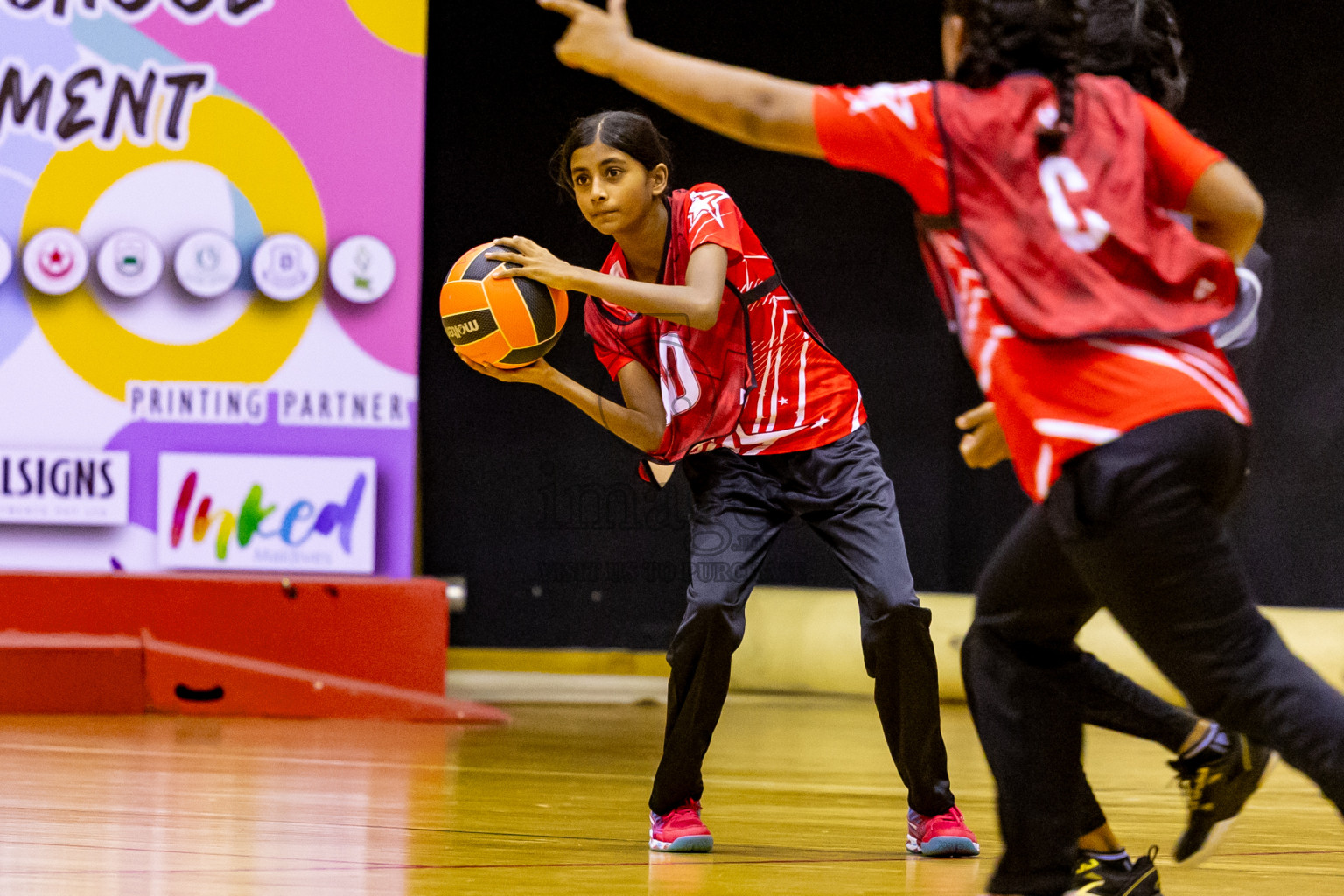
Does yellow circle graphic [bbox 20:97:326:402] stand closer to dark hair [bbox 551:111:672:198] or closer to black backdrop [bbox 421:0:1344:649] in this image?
black backdrop [bbox 421:0:1344:649]

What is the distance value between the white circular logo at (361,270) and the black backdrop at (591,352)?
1.21 metres

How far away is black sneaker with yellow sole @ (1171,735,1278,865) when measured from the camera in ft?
6.20

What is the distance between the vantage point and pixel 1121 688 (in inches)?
82.4

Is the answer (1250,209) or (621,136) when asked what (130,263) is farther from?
(1250,209)

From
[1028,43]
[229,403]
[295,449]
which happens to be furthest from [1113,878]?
[229,403]

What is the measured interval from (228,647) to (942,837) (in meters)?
3.09

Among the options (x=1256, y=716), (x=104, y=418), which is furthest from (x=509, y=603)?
(x=1256, y=716)

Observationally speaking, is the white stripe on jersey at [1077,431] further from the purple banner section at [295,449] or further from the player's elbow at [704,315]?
the purple banner section at [295,449]

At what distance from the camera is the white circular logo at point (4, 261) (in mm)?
5023

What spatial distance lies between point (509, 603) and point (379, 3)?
105 inches

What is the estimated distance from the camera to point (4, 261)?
5.03 meters

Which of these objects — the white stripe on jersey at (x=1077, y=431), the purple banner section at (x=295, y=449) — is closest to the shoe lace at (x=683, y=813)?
the white stripe on jersey at (x=1077, y=431)

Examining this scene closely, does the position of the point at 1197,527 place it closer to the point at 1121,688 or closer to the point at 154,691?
the point at 1121,688

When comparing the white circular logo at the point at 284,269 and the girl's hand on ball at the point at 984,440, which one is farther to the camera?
the white circular logo at the point at 284,269
